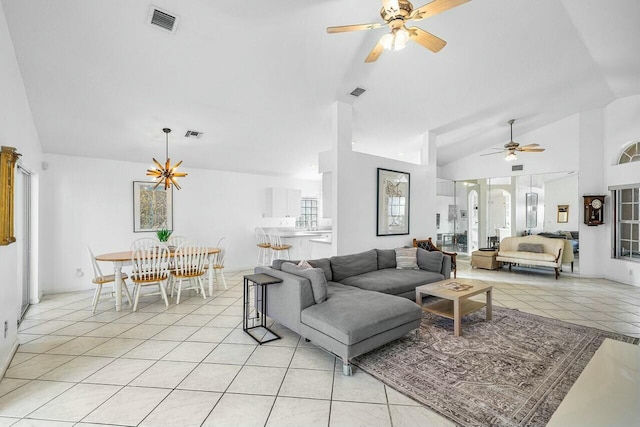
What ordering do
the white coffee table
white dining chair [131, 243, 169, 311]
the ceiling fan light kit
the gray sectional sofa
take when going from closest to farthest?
the ceiling fan light kit < the gray sectional sofa < the white coffee table < white dining chair [131, 243, 169, 311]

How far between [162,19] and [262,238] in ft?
15.7

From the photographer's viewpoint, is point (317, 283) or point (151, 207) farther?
point (151, 207)

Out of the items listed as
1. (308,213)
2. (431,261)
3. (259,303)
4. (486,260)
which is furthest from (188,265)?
(486,260)

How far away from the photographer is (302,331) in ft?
9.18

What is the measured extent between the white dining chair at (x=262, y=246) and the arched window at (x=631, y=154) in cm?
731

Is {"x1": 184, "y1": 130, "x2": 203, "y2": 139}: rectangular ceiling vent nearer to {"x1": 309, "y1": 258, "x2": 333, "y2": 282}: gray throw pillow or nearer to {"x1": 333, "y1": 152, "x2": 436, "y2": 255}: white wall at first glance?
{"x1": 333, "y1": 152, "x2": 436, "y2": 255}: white wall

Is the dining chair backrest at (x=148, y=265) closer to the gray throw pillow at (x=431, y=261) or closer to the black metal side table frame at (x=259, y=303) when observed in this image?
the black metal side table frame at (x=259, y=303)

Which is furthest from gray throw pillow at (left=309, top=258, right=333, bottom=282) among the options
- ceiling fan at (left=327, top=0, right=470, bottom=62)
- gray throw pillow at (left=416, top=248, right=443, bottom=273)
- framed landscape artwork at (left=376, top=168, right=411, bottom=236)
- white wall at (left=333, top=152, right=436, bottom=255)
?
ceiling fan at (left=327, top=0, right=470, bottom=62)

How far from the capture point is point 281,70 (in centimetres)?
362

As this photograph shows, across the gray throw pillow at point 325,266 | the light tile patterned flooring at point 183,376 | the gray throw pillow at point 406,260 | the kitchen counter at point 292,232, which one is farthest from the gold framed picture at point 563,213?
the gray throw pillow at point 325,266

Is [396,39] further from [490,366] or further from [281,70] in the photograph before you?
[490,366]

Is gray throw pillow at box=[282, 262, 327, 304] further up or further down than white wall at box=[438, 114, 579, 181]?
further down

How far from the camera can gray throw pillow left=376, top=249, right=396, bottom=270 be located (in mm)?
4684

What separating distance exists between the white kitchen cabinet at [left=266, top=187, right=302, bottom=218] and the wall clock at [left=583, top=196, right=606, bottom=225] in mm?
6300
